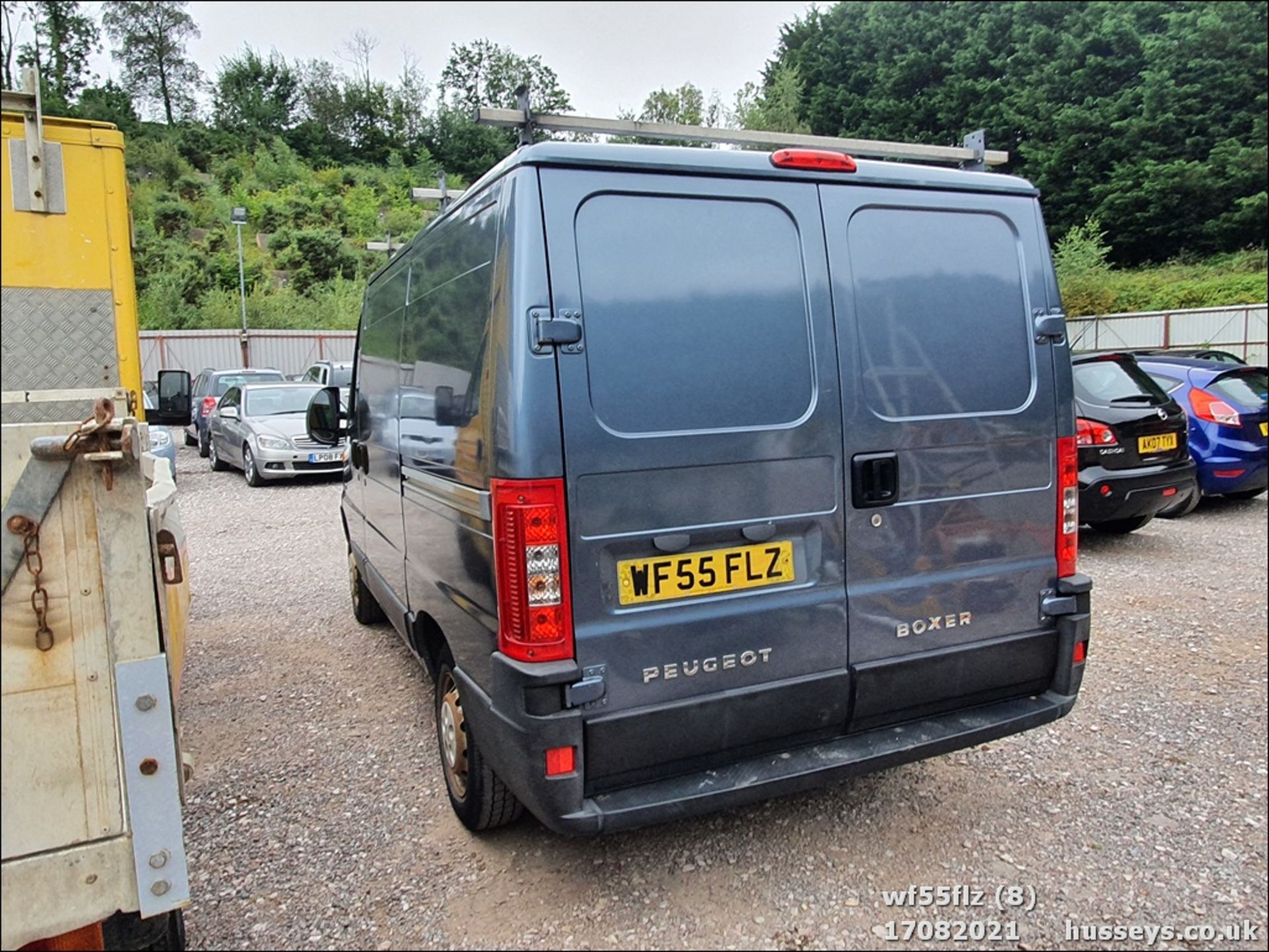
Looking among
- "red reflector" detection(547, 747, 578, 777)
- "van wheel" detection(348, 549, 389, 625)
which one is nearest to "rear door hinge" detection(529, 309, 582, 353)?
"red reflector" detection(547, 747, 578, 777)

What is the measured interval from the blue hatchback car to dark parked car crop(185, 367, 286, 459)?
1473 cm

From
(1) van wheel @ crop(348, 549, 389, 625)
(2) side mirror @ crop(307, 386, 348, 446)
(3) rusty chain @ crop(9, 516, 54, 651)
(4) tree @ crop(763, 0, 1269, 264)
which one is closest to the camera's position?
(3) rusty chain @ crop(9, 516, 54, 651)

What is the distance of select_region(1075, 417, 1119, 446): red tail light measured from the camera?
6652mm

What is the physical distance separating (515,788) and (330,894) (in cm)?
84

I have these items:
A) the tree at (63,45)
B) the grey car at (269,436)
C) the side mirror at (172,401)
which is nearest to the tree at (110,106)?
the tree at (63,45)

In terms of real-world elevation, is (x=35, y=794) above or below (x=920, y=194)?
below

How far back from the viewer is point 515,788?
2.51 meters

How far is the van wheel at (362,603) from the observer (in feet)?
18.2

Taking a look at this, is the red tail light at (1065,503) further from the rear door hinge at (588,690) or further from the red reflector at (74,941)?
the red reflector at (74,941)

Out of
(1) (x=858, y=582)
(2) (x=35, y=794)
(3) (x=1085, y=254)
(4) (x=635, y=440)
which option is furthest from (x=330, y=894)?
(3) (x=1085, y=254)

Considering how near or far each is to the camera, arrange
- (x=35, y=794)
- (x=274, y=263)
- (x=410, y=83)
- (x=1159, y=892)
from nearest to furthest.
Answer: (x=35, y=794)
(x=1159, y=892)
(x=274, y=263)
(x=410, y=83)

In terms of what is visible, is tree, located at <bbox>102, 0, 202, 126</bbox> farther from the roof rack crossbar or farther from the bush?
the roof rack crossbar

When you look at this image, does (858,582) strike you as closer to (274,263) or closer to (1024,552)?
(1024,552)

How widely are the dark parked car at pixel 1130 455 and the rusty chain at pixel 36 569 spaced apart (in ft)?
22.5
